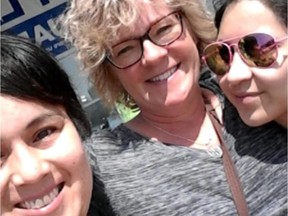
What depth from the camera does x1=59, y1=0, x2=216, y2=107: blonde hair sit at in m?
2.01

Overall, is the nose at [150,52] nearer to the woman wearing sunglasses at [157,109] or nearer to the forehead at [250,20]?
the woman wearing sunglasses at [157,109]

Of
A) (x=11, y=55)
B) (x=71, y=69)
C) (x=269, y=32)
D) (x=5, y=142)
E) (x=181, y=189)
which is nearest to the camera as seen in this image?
(x=5, y=142)

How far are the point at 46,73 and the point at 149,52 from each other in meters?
0.45

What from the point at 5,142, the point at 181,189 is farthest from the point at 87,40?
the point at 5,142

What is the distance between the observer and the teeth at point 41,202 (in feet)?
4.90

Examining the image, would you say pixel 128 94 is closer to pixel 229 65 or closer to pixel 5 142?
pixel 229 65

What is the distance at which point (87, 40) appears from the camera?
6.81 ft

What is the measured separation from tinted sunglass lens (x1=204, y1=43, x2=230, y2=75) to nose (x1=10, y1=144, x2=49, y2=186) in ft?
2.13

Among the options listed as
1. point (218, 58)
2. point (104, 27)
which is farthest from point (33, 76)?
point (218, 58)

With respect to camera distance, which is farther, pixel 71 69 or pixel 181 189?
pixel 71 69

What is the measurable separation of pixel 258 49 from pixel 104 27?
0.50 m

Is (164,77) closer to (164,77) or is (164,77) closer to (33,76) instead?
(164,77)

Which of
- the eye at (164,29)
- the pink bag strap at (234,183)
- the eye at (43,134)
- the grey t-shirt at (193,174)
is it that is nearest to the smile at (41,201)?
the eye at (43,134)

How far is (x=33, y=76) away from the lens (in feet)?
5.25
